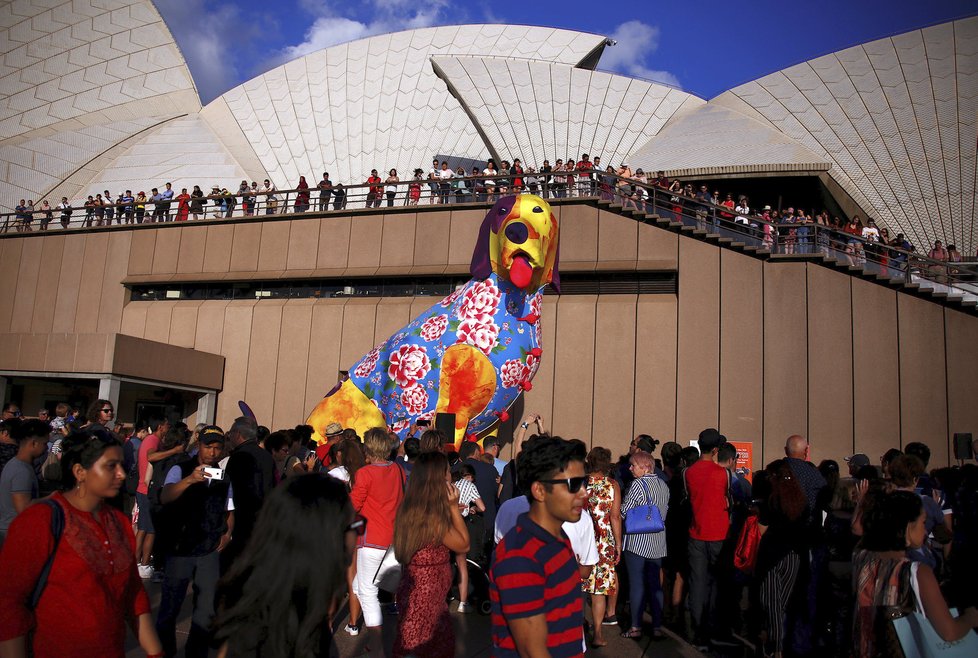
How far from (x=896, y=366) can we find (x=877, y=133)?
9.82 metres

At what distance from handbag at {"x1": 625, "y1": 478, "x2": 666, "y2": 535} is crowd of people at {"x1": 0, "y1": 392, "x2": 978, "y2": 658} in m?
0.01

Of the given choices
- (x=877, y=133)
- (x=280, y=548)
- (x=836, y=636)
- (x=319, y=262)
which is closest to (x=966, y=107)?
(x=877, y=133)

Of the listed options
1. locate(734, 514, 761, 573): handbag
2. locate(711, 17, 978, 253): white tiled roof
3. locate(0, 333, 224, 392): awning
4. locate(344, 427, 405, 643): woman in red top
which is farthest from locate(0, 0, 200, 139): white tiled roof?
locate(734, 514, 761, 573): handbag

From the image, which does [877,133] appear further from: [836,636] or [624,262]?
[836,636]

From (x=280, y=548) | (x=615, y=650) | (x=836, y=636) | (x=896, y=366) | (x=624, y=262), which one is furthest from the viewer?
(x=624, y=262)

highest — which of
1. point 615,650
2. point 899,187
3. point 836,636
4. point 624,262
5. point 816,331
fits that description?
point 899,187

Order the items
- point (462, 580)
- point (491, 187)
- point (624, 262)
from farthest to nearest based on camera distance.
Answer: point (491, 187) → point (624, 262) → point (462, 580)

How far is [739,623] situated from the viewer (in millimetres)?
7023

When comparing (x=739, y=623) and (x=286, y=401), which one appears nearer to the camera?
(x=739, y=623)

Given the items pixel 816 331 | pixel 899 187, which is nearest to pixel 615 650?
pixel 816 331

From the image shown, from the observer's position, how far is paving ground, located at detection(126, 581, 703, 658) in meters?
5.59

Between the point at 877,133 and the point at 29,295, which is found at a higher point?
the point at 877,133

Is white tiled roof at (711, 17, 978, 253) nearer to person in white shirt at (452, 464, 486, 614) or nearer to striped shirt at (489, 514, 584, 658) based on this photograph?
person in white shirt at (452, 464, 486, 614)

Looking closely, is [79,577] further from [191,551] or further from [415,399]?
[415,399]
